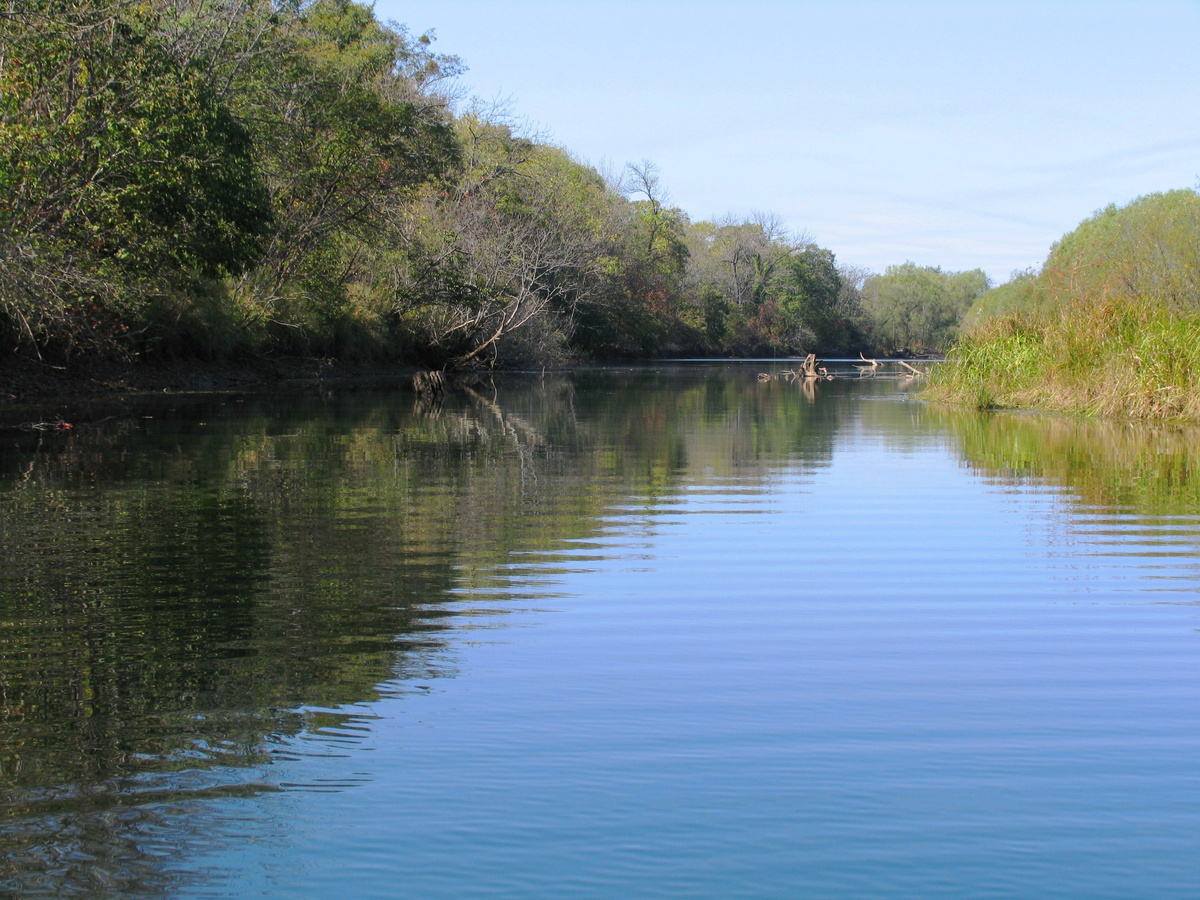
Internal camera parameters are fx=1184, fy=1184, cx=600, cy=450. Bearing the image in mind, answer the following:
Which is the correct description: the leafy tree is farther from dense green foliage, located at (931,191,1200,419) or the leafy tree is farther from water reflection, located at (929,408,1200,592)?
dense green foliage, located at (931,191,1200,419)

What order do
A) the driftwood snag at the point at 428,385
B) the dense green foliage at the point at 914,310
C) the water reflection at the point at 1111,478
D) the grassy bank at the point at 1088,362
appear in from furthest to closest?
1. the dense green foliage at the point at 914,310
2. the driftwood snag at the point at 428,385
3. the grassy bank at the point at 1088,362
4. the water reflection at the point at 1111,478

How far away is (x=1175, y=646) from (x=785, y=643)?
1.80 meters

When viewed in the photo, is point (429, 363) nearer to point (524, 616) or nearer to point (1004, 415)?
point (1004, 415)

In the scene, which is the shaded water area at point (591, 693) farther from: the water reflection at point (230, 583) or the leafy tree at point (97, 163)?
the leafy tree at point (97, 163)

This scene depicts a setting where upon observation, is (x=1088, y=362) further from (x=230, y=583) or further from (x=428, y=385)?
(x=230, y=583)

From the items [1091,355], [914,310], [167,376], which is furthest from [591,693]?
[914,310]

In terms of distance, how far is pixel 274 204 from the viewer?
1302 inches

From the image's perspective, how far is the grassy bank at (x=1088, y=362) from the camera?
19.5 m

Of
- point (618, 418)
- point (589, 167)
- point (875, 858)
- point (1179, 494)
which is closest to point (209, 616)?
point (875, 858)

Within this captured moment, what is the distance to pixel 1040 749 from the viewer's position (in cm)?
402

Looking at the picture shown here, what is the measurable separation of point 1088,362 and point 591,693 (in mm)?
19766

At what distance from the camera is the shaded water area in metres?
3.13

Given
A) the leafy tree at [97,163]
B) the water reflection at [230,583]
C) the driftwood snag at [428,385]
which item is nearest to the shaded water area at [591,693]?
the water reflection at [230,583]

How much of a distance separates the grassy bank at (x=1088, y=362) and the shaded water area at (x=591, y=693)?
9.63m
